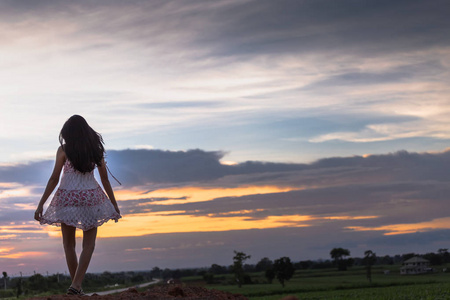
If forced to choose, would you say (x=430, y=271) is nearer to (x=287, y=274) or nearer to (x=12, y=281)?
(x=287, y=274)

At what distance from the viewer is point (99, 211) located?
9.09 m

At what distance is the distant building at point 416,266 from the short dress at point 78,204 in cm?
15337

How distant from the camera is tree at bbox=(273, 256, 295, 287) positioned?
11894 centimetres

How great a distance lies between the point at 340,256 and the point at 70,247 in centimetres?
18316

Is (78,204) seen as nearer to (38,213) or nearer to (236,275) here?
(38,213)

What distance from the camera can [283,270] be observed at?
393ft

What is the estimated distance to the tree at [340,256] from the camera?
582 ft

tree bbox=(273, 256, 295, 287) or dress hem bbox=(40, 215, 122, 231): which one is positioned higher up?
dress hem bbox=(40, 215, 122, 231)

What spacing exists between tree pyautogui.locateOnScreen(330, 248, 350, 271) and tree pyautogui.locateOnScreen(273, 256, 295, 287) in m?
60.7

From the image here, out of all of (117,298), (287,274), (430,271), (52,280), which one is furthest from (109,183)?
(430,271)

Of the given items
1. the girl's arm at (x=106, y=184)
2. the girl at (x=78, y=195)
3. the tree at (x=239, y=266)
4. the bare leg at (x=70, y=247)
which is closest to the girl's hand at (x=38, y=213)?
the girl at (x=78, y=195)

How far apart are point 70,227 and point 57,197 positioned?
564 mm

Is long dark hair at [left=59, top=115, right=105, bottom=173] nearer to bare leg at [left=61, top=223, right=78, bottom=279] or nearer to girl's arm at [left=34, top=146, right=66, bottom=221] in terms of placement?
girl's arm at [left=34, top=146, right=66, bottom=221]

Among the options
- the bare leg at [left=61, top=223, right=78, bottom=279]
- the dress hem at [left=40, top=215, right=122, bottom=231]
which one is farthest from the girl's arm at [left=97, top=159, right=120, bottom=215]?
the bare leg at [left=61, top=223, right=78, bottom=279]
